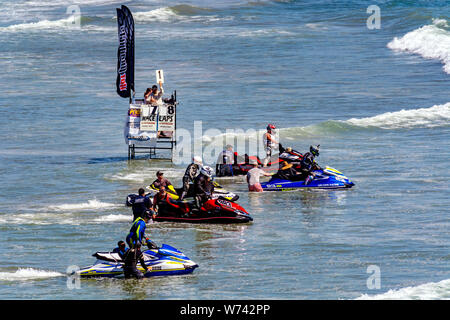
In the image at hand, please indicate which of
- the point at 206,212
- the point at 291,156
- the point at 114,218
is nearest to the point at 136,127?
the point at 291,156

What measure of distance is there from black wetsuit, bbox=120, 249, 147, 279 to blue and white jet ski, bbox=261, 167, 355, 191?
10.7 meters

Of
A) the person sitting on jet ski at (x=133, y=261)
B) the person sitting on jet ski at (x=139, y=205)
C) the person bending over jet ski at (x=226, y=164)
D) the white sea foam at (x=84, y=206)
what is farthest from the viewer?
the person bending over jet ski at (x=226, y=164)

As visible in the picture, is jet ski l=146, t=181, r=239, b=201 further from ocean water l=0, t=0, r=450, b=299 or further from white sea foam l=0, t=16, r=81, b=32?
white sea foam l=0, t=16, r=81, b=32

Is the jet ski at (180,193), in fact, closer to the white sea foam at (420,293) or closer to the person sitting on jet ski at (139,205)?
the person sitting on jet ski at (139,205)

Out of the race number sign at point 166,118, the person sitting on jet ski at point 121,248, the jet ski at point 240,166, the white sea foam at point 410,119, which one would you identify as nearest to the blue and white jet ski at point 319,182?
the jet ski at point 240,166

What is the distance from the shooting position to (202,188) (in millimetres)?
26297

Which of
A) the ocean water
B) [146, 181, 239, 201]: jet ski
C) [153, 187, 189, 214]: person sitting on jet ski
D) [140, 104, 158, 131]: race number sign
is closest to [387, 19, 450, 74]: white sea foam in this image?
the ocean water

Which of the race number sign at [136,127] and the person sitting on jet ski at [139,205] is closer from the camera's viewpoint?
the person sitting on jet ski at [139,205]

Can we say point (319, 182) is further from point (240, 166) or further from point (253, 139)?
point (253, 139)

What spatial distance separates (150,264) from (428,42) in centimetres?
5053

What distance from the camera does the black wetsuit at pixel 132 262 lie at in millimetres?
20672

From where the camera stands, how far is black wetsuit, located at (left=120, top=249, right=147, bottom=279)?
20672mm

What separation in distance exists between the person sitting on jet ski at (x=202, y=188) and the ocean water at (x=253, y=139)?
1017mm

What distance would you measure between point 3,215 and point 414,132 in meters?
20.4
